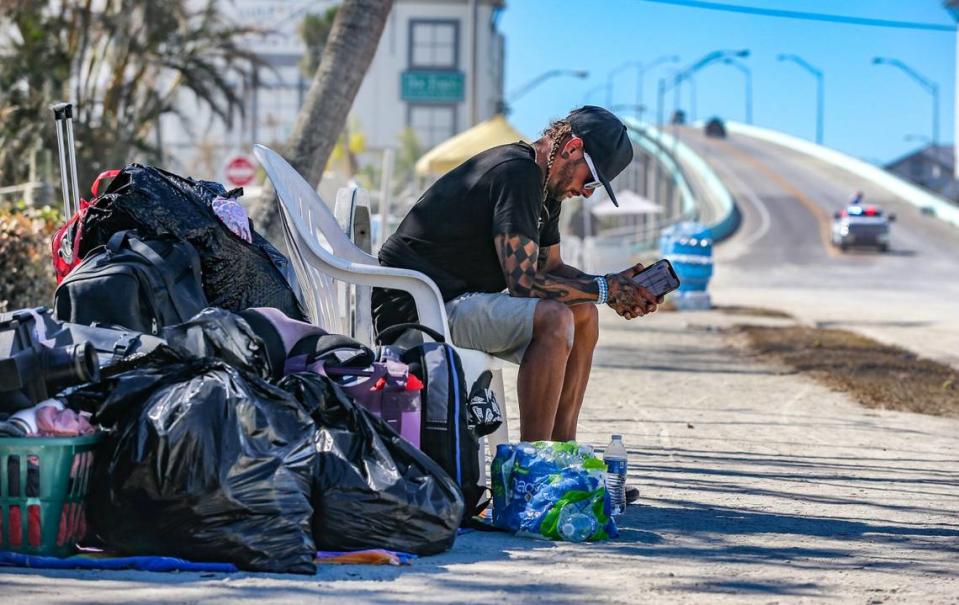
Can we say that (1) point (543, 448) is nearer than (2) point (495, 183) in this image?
Yes

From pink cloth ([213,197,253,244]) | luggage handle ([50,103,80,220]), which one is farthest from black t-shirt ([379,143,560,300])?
luggage handle ([50,103,80,220])

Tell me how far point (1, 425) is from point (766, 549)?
2287 mm

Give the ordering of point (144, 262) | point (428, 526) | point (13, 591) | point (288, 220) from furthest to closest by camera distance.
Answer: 1. point (288, 220)
2. point (144, 262)
3. point (428, 526)
4. point (13, 591)

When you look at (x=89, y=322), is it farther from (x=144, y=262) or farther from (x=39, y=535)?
(x=39, y=535)

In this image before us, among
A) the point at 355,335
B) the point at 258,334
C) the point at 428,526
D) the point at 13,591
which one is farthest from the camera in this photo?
the point at 355,335

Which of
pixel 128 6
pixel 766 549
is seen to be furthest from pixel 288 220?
pixel 128 6

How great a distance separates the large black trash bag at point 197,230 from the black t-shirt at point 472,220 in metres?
0.46

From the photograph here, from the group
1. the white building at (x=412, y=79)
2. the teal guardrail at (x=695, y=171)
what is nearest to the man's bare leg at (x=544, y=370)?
the teal guardrail at (x=695, y=171)

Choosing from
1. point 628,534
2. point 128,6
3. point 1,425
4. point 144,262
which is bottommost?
point 628,534

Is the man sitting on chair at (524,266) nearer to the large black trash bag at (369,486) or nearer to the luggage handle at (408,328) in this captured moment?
the luggage handle at (408,328)

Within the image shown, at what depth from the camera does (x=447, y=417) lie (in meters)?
4.86

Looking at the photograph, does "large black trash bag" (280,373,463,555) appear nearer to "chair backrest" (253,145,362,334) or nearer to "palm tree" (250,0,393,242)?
"chair backrest" (253,145,362,334)

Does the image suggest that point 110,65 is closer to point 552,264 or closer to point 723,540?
point 552,264

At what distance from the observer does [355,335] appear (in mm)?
6617
